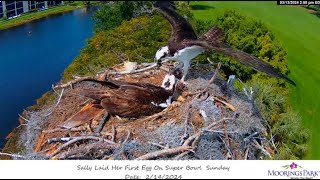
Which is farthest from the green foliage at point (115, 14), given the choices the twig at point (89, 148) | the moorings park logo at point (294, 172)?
the moorings park logo at point (294, 172)

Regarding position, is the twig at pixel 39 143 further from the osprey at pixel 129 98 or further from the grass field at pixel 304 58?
the grass field at pixel 304 58

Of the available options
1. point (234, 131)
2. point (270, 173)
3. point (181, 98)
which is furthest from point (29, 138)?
point (270, 173)

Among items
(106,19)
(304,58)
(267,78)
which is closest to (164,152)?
(304,58)

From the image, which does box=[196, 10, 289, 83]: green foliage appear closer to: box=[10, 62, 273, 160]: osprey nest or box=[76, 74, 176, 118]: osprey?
box=[10, 62, 273, 160]: osprey nest

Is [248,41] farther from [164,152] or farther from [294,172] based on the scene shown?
[294,172]

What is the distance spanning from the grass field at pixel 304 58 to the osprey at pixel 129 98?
11.4 ft

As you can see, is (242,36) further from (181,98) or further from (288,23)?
(181,98)

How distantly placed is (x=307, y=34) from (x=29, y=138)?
7742mm

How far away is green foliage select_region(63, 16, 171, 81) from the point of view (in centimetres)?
1253

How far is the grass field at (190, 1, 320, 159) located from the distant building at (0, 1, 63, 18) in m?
7.60

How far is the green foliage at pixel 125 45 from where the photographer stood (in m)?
12.5

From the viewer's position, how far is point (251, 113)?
795cm

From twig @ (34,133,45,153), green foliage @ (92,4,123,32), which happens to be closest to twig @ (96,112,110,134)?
twig @ (34,133,45,153)

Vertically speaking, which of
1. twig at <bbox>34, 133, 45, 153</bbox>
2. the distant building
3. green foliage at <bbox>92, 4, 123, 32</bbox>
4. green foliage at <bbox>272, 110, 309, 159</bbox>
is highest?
A: the distant building
